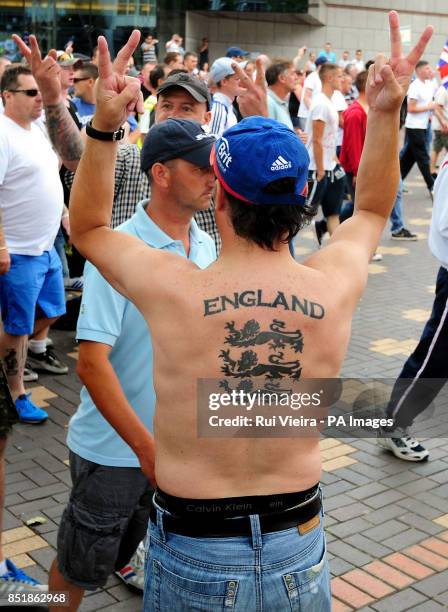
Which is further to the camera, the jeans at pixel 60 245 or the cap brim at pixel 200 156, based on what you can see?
the jeans at pixel 60 245

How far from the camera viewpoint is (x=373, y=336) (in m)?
7.24

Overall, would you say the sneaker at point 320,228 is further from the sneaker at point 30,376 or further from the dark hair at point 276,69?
the sneaker at point 30,376

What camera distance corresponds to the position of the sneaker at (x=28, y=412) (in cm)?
536

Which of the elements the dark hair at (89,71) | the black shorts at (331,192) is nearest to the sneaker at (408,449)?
the black shorts at (331,192)

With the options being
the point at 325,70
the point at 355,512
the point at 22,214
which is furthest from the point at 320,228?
the point at 355,512

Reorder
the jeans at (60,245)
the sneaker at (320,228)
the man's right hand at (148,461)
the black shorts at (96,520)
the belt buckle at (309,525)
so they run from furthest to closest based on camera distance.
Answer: the sneaker at (320,228), the jeans at (60,245), the black shorts at (96,520), the man's right hand at (148,461), the belt buckle at (309,525)

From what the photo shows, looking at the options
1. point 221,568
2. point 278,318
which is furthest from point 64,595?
point 278,318

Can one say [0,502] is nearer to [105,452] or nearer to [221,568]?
[105,452]

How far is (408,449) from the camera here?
4.93m

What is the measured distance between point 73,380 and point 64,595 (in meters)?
3.25

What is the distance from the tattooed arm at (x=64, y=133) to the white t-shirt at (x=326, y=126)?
16.5 feet

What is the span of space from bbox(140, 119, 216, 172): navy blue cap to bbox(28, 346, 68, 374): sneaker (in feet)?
11.5

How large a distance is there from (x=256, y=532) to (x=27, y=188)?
383cm

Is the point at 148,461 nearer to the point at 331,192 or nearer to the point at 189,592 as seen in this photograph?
the point at 189,592
